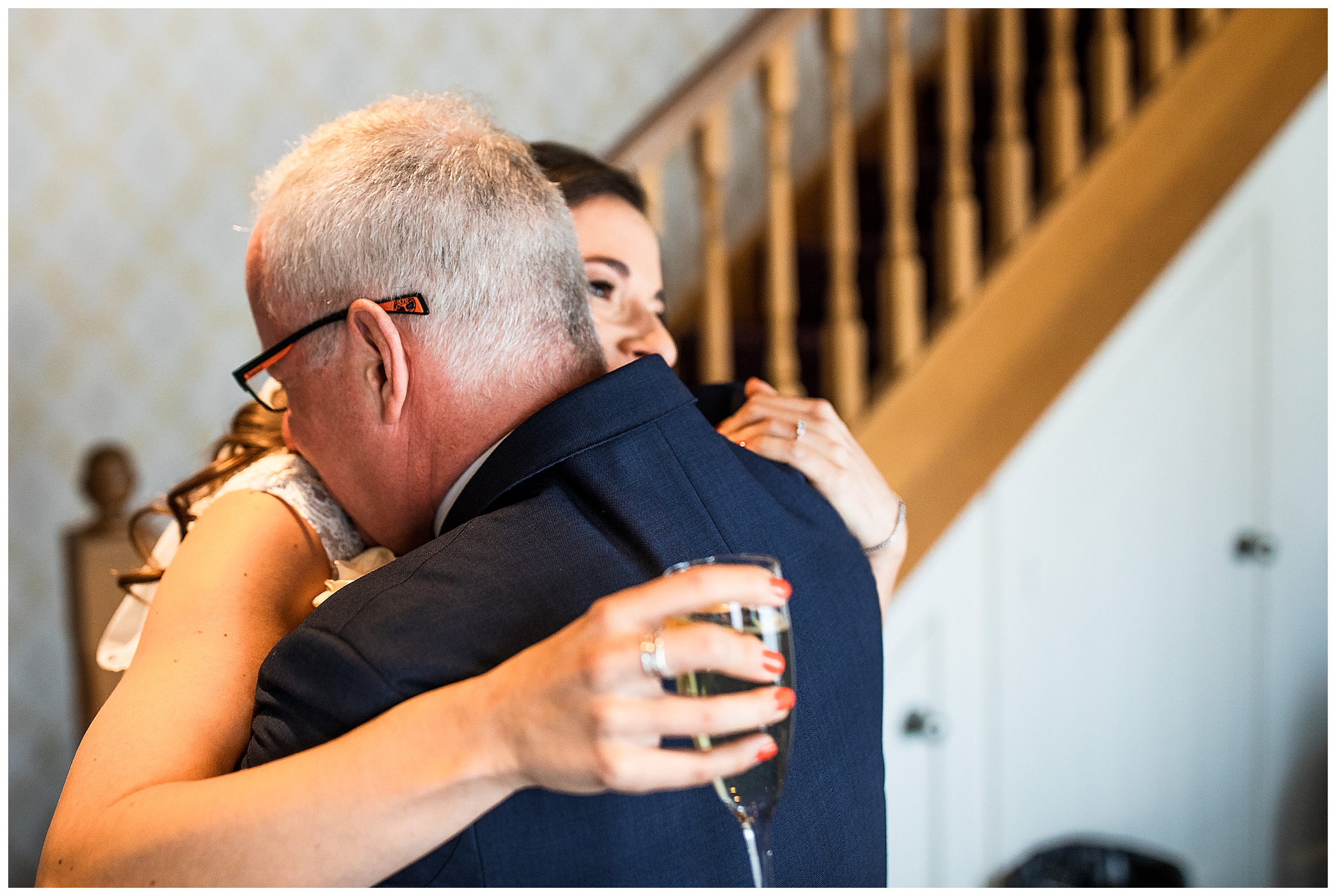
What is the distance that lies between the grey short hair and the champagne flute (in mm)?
362

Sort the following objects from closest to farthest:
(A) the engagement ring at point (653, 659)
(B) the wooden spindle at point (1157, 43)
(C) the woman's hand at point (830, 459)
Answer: (A) the engagement ring at point (653, 659) < (C) the woman's hand at point (830, 459) < (B) the wooden spindle at point (1157, 43)

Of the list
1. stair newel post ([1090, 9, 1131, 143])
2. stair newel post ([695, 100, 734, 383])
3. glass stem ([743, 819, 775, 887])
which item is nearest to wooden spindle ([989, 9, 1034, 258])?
stair newel post ([1090, 9, 1131, 143])

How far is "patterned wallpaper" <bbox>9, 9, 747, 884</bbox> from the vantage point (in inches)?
116

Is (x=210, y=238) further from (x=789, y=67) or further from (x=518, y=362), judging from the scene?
(x=518, y=362)

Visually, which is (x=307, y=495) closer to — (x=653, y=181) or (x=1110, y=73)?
(x=653, y=181)

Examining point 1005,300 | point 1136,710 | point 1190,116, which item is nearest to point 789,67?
point 1005,300

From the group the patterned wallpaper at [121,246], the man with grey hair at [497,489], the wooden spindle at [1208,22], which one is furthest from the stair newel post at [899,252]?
the patterned wallpaper at [121,246]

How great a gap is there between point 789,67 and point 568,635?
7.21ft

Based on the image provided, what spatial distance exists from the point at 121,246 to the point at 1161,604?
326 cm

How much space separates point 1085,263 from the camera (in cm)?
268

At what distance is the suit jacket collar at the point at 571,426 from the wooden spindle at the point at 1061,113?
219 centimetres

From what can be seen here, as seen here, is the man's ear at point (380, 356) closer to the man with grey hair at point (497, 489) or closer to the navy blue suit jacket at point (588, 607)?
the man with grey hair at point (497, 489)

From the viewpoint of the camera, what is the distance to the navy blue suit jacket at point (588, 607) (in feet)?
2.40

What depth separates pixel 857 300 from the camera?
321 cm
